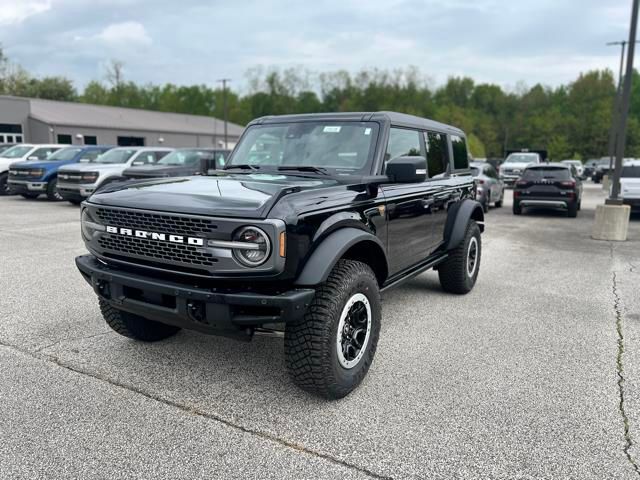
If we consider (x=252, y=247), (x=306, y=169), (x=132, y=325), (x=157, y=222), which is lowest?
(x=132, y=325)

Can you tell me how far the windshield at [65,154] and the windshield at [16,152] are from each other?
2.30 metres

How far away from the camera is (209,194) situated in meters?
3.20

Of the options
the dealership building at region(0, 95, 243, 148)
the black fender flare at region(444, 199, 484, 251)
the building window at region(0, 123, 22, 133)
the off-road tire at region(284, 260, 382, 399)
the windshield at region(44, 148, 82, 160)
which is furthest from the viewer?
the dealership building at region(0, 95, 243, 148)

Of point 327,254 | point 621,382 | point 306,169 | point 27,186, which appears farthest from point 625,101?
point 27,186

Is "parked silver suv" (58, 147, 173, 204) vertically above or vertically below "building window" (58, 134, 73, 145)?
below

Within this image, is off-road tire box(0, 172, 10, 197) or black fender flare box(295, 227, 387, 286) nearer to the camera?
black fender flare box(295, 227, 387, 286)

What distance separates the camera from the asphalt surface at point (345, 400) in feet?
8.96

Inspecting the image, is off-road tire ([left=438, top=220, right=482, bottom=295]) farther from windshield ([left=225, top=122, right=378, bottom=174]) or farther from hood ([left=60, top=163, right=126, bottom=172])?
hood ([left=60, top=163, right=126, bottom=172])

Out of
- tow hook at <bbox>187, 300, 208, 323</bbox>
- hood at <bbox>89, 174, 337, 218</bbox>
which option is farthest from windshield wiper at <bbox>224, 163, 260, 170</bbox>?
tow hook at <bbox>187, 300, 208, 323</bbox>

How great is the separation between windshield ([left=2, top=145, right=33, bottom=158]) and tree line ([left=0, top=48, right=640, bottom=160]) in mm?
57588

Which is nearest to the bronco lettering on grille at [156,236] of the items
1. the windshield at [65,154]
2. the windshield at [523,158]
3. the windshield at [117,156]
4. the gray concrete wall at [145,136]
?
the windshield at [117,156]

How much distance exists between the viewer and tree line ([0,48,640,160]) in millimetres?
71188

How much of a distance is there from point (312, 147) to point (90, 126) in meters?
43.8

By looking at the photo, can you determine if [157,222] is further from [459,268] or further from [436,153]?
[459,268]
